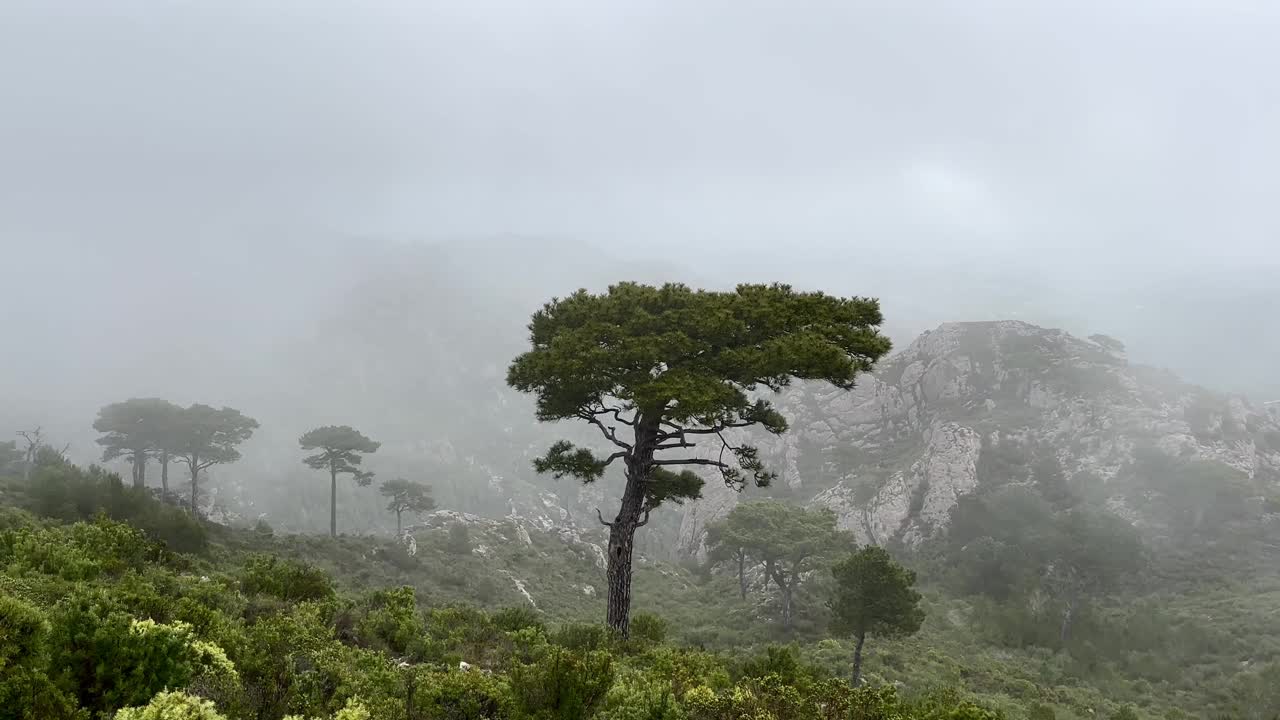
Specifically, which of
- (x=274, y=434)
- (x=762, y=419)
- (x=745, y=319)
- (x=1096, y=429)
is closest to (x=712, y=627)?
(x=762, y=419)

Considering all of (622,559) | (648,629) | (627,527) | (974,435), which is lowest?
(648,629)

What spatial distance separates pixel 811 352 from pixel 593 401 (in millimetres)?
6166

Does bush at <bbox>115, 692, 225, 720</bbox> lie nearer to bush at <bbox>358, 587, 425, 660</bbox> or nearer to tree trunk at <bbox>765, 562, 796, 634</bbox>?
bush at <bbox>358, 587, 425, 660</bbox>

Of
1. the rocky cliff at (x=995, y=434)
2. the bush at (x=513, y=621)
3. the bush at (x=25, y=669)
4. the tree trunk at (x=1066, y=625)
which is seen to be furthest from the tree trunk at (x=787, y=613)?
the bush at (x=25, y=669)

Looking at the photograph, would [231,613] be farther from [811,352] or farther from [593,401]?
[811,352]

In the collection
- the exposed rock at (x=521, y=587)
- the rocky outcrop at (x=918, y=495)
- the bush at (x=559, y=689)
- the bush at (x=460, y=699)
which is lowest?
the exposed rock at (x=521, y=587)

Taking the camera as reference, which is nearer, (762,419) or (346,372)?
(762,419)

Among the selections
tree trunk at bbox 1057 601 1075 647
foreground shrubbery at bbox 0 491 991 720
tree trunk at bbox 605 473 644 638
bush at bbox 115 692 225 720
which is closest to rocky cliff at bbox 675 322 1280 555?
tree trunk at bbox 1057 601 1075 647

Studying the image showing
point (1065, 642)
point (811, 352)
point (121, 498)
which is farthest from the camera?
point (1065, 642)

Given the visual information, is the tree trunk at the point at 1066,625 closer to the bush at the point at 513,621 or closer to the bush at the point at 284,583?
the bush at the point at 513,621

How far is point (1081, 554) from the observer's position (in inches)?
1558

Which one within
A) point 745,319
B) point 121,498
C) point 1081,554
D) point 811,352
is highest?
point 745,319

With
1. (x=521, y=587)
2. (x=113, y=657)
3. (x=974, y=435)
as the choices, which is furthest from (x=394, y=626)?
(x=974, y=435)

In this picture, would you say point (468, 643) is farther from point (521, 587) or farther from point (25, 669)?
point (521, 587)
